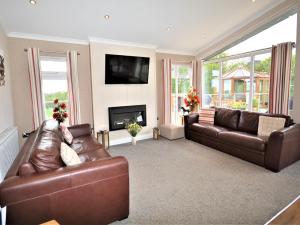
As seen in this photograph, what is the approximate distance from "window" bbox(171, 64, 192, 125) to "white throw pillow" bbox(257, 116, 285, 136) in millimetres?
2554

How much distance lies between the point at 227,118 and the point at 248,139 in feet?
3.75

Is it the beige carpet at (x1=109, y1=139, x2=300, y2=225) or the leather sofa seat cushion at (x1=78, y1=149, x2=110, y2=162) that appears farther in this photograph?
the leather sofa seat cushion at (x1=78, y1=149, x2=110, y2=162)

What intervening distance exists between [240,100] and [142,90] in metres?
2.72

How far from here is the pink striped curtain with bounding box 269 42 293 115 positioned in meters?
3.79

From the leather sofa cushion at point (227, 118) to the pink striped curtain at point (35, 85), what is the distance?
4.17 m

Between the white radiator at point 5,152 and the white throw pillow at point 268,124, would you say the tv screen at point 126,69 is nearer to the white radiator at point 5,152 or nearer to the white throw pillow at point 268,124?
the white radiator at point 5,152

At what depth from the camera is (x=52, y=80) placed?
13.3 feet

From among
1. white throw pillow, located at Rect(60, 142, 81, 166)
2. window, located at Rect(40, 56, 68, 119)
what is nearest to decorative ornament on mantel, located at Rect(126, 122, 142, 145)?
window, located at Rect(40, 56, 68, 119)

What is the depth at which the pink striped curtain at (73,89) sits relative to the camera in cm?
403

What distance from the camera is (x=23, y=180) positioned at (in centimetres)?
144

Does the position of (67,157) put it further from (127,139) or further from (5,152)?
(127,139)

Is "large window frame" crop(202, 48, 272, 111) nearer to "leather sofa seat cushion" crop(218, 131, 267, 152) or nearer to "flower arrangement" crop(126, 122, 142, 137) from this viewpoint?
"leather sofa seat cushion" crop(218, 131, 267, 152)

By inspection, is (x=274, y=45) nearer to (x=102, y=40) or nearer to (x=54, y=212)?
(x=102, y=40)

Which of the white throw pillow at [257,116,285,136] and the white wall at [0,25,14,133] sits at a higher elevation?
the white wall at [0,25,14,133]
